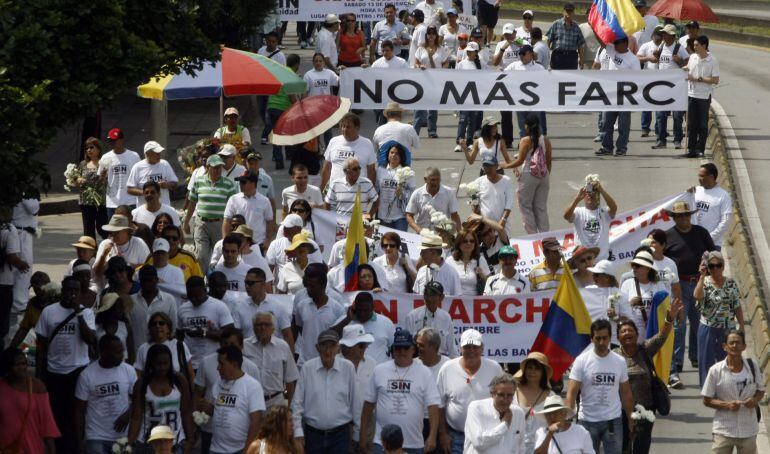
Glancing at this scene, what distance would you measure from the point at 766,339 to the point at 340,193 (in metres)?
4.70

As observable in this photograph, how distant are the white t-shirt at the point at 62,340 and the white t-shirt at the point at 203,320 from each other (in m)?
0.77

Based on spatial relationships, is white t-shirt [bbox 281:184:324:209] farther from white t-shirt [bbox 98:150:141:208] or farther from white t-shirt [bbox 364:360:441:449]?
white t-shirt [bbox 364:360:441:449]

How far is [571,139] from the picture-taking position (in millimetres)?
26672

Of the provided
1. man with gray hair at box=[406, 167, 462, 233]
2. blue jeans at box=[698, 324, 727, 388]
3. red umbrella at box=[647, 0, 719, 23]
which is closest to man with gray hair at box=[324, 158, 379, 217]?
→ man with gray hair at box=[406, 167, 462, 233]

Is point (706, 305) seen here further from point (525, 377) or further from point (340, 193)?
point (340, 193)

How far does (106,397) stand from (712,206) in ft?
23.9

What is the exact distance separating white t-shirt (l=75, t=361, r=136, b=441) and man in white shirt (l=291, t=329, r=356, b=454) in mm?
1320

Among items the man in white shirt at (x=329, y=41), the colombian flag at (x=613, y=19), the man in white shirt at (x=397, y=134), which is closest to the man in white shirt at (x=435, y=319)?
the man in white shirt at (x=397, y=134)

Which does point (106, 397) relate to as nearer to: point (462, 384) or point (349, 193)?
point (462, 384)

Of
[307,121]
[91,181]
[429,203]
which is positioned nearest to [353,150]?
[429,203]

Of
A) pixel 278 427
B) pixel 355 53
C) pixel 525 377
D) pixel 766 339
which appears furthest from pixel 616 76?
pixel 278 427

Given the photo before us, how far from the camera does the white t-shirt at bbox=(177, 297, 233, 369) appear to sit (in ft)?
43.1

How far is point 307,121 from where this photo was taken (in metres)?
19.8

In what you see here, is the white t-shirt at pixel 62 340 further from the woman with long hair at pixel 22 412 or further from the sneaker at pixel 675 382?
the sneaker at pixel 675 382
